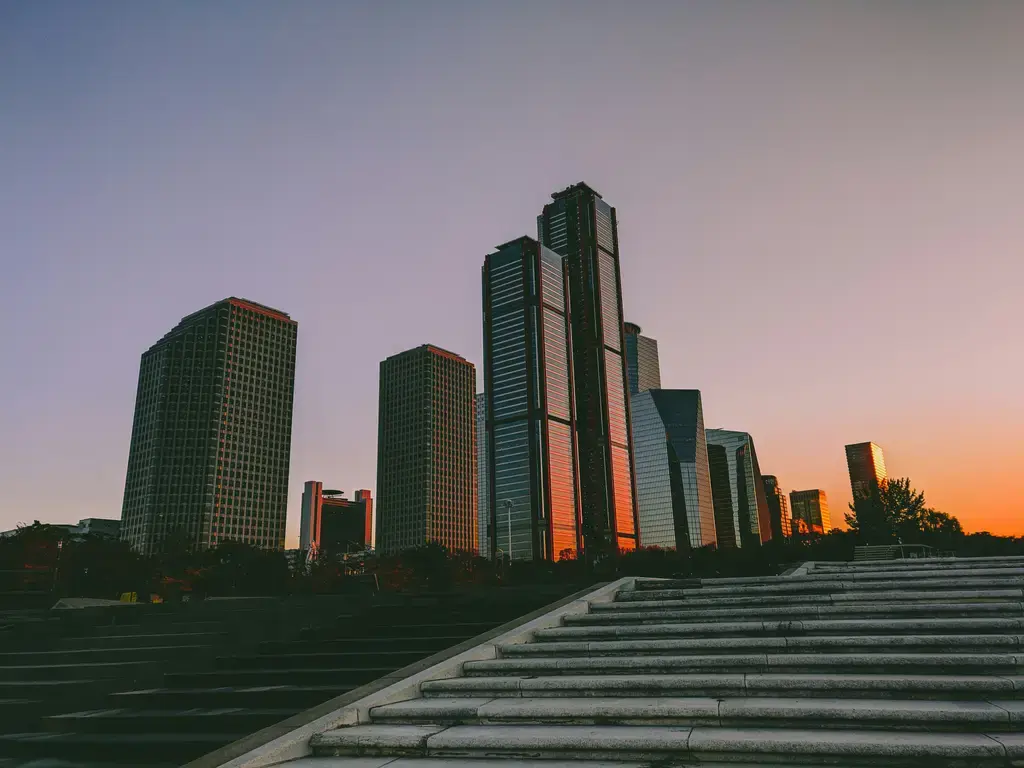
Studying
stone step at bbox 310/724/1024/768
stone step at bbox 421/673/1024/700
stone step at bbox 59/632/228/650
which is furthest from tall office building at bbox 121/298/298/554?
stone step at bbox 310/724/1024/768

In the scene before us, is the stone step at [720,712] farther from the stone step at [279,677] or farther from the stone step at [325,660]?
the stone step at [325,660]

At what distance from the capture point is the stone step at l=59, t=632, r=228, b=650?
1155cm

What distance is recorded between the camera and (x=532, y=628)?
34.1ft

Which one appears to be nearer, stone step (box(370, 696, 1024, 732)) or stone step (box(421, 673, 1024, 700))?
stone step (box(370, 696, 1024, 732))

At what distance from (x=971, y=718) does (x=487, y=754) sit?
4.20m

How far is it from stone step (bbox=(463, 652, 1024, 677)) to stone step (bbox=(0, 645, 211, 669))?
5121 millimetres

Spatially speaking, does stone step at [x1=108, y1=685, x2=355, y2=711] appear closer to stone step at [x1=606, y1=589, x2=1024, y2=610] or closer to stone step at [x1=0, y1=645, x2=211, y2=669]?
stone step at [x1=0, y1=645, x2=211, y2=669]

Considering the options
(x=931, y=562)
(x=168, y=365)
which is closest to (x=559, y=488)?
(x=168, y=365)

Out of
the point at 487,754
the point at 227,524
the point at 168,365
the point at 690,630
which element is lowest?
the point at 487,754

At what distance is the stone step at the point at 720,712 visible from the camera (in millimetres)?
5797

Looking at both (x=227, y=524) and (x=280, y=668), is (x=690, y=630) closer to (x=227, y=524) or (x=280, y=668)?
(x=280, y=668)

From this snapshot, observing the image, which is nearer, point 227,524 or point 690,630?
point 690,630

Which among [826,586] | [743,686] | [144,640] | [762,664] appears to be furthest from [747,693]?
[144,640]

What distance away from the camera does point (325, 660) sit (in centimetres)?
1035
